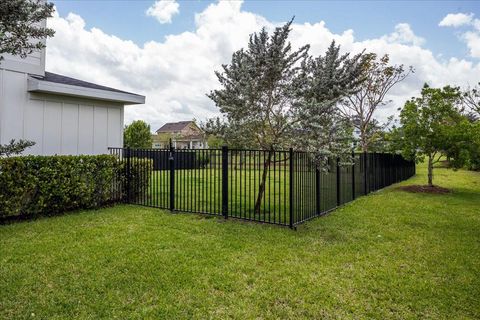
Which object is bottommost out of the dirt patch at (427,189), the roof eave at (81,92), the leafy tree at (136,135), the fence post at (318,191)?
the dirt patch at (427,189)

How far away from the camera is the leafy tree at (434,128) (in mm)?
9883

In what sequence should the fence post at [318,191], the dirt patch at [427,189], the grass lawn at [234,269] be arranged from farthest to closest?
the dirt patch at [427,189] → the fence post at [318,191] → the grass lawn at [234,269]

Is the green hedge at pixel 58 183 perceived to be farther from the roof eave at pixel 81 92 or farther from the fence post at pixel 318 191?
the fence post at pixel 318 191

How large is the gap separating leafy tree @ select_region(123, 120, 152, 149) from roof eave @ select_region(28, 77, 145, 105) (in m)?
18.8

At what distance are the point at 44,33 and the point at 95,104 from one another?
5.69 meters

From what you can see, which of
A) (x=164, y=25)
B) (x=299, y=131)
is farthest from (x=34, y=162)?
(x=164, y=25)

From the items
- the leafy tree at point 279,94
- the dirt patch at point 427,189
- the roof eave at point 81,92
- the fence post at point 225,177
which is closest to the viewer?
the leafy tree at point 279,94

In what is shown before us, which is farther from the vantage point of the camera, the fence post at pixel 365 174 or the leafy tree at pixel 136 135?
the leafy tree at pixel 136 135

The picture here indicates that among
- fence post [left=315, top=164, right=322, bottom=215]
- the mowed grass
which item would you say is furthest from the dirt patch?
fence post [left=315, top=164, right=322, bottom=215]

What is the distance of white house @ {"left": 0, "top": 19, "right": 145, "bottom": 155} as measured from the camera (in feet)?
21.6

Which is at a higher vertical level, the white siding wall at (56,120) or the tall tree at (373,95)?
the tall tree at (373,95)

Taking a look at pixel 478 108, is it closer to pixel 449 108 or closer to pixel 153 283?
pixel 449 108

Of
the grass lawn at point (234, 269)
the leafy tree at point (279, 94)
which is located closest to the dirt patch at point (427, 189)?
the grass lawn at point (234, 269)

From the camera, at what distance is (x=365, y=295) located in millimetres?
3113
